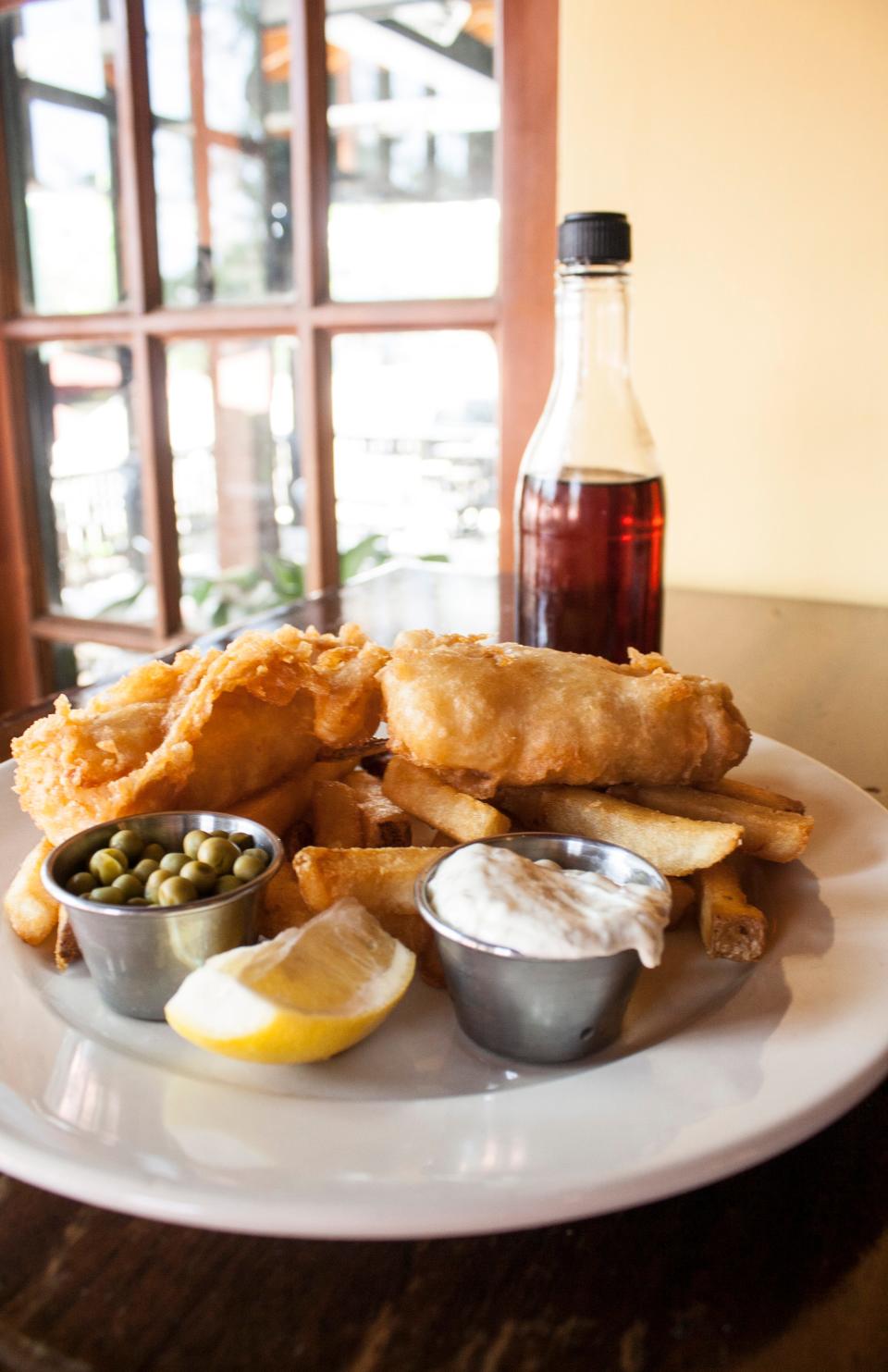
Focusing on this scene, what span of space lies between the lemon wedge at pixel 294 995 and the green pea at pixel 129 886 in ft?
0.39

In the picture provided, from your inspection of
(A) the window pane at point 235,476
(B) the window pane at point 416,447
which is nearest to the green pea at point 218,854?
(B) the window pane at point 416,447

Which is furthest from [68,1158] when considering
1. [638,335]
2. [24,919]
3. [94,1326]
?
[638,335]

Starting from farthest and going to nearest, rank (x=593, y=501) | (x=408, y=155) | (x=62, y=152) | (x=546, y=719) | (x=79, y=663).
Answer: (x=79, y=663), (x=62, y=152), (x=408, y=155), (x=593, y=501), (x=546, y=719)

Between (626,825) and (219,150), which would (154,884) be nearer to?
(626,825)

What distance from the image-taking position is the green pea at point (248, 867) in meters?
1.19

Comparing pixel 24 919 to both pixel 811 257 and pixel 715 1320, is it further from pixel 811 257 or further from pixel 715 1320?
pixel 811 257

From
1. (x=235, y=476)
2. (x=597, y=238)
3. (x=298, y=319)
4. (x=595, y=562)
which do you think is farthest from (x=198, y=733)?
(x=235, y=476)

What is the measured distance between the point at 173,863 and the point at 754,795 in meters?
0.77

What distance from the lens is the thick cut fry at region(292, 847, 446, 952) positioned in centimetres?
120

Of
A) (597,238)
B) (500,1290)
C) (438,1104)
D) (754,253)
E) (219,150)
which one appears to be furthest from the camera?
(219,150)

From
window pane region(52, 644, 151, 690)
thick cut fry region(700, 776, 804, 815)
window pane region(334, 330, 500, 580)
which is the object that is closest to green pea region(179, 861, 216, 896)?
thick cut fry region(700, 776, 804, 815)

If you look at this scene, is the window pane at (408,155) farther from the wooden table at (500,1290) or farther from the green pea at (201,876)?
the wooden table at (500,1290)

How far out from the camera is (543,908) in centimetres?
106

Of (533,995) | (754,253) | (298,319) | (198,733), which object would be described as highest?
(754,253)
